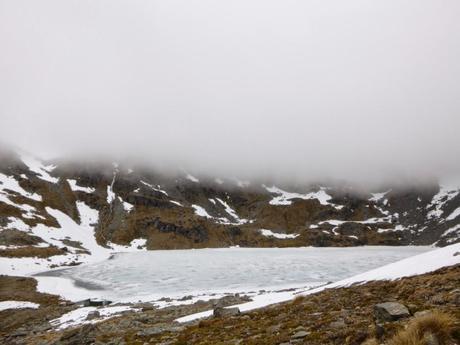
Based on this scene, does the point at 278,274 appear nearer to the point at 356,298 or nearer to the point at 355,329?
the point at 356,298

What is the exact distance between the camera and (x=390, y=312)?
38.7ft

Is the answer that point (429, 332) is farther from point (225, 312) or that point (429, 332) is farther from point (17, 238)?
point (17, 238)

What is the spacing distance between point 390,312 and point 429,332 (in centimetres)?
411

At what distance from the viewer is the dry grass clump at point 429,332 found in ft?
25.2

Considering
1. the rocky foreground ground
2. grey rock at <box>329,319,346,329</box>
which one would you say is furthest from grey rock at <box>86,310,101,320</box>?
grey rock at <box>329,319,346,329</box>

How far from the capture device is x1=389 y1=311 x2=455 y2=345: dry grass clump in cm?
767

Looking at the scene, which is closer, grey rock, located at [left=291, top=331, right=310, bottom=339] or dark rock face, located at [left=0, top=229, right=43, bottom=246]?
grey rock, located at [left=291, top=331, right=310, bottom=339]

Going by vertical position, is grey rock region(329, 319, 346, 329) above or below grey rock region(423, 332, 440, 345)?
below

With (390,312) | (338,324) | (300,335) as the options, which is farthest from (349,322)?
(390,312)

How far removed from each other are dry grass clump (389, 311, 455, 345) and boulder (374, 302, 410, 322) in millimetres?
3414

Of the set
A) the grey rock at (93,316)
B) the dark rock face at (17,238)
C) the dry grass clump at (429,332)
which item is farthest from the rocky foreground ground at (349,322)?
the dark rock face at (17,238)

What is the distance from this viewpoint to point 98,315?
4603 cm

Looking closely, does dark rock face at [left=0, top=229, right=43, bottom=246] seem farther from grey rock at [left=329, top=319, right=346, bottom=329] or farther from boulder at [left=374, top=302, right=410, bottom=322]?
boulder at [left=374, top=302, right=410, bottom=322]

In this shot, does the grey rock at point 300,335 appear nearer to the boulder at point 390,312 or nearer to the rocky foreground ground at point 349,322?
the rocky foreground ground at point 349,322
